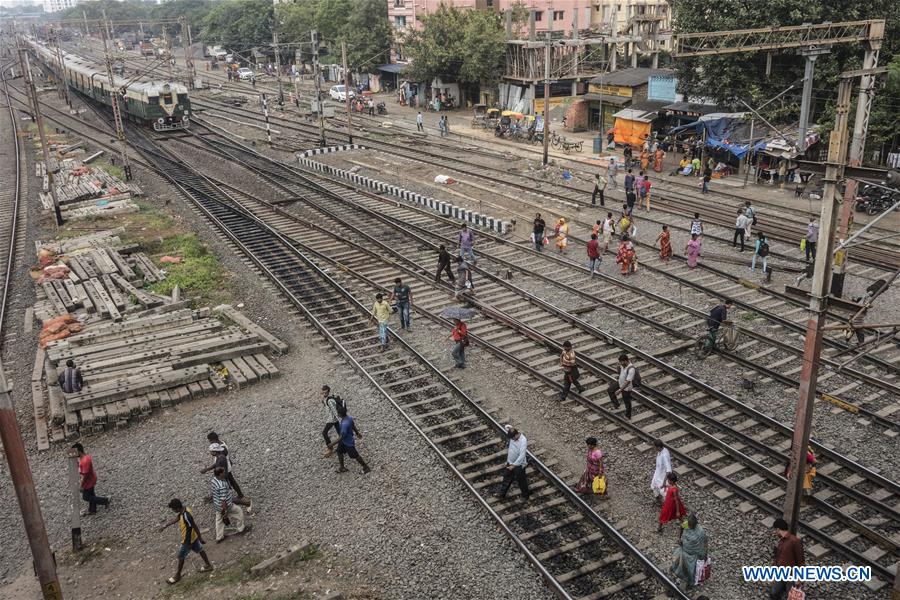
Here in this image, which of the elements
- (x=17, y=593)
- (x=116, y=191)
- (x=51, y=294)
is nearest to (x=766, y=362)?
(x=17, y=593)

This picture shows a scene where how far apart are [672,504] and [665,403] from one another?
399 cm

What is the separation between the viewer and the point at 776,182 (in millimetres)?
32188

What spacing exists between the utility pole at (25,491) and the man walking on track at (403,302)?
32.9ft

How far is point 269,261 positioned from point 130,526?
12.9m

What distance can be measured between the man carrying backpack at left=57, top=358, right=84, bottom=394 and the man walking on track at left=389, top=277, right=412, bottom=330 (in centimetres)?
712

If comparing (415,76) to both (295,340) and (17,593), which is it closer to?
(295,340)

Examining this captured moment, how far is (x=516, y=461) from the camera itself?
11680 mm

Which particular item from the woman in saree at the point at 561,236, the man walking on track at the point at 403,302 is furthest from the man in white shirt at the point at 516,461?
the woman in saree at the point at 561,236

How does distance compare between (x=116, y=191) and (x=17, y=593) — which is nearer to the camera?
(x=17, y=593)

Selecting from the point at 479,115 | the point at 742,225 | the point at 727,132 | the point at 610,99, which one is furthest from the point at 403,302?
the point at 479,115

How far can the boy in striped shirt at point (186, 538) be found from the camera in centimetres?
1045

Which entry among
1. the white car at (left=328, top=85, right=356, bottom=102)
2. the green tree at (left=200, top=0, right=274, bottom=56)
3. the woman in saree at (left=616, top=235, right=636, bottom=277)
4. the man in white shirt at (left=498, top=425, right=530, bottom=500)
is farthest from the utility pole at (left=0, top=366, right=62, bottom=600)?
the green tree at (left=200, top=0, right=274, bottom=56)

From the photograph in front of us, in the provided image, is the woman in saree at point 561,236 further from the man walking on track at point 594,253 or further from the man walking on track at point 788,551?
the man walking on track at point 788,551

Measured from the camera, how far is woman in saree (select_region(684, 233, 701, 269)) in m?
21.3
